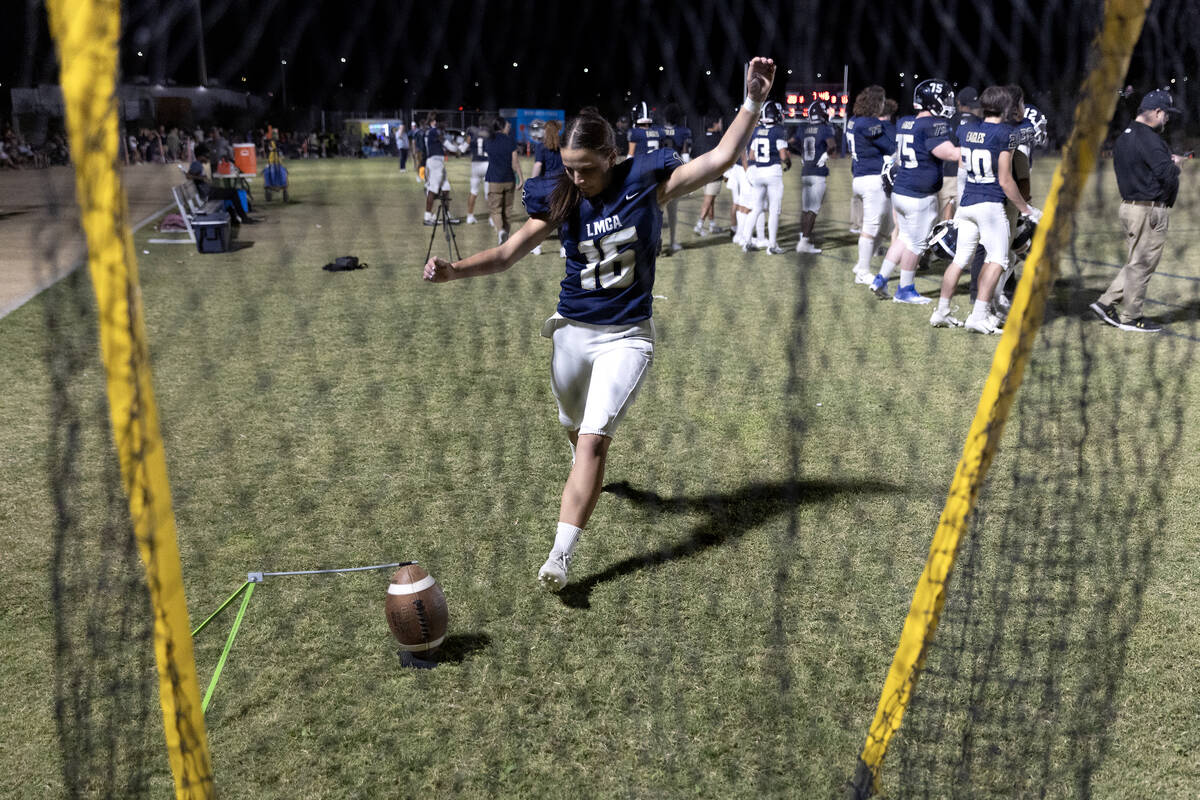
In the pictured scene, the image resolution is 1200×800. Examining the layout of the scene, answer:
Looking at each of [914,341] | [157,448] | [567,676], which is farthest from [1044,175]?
[157,448]

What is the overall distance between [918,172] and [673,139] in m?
6.44

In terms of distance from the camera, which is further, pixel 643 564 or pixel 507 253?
pixel 643 564

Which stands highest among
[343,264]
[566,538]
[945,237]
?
[945,237]

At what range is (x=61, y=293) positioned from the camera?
9.81 metres

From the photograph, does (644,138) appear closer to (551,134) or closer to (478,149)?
(551,134)

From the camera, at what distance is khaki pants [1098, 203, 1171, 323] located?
7.84m

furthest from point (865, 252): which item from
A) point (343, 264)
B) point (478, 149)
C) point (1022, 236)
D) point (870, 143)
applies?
point (478, 149)

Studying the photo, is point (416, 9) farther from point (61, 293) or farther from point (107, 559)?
point (61, 293)

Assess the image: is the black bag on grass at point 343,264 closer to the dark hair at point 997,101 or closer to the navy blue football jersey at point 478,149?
the navy blue football jersey at point 478,149

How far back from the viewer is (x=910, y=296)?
31.2 feet

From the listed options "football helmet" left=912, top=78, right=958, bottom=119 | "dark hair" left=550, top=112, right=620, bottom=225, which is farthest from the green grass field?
"football helmet" left=912, top=78, right=958, bottom=119

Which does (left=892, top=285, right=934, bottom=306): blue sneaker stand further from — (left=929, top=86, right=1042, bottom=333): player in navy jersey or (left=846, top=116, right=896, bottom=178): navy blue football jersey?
(left=846, top=116, right=896, bottom=178): navy blue football jersey

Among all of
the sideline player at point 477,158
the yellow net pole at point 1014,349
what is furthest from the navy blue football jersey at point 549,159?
the yellow net pole at point 1014,349

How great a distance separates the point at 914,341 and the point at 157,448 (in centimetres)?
722
